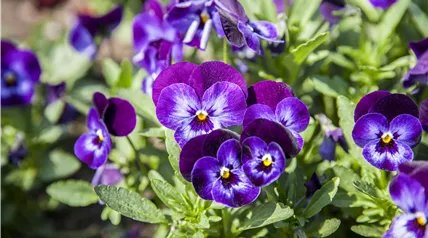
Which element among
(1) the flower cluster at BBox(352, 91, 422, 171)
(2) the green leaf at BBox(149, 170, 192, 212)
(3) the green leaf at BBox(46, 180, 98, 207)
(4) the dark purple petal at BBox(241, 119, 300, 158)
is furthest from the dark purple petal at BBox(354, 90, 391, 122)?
(3) the green leaf at BBox(46, 180, 98, 207)

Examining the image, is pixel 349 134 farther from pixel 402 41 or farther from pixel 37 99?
pixel 37 99

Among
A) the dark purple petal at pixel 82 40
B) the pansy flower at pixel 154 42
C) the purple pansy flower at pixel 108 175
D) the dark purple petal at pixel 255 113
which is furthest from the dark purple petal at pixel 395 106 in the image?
the dark purple petal at pixel 82 40

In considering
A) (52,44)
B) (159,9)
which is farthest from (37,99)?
(159,9)

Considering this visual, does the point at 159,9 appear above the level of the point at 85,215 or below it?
above

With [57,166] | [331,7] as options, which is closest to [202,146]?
[331,7]

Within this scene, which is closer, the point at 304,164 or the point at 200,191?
the point at 200,191

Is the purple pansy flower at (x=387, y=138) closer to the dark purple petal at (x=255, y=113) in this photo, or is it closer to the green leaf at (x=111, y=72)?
the dark purple petal at (x=255, y=113)

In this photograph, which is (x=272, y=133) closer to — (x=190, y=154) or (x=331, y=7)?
(x=190, y=154)
